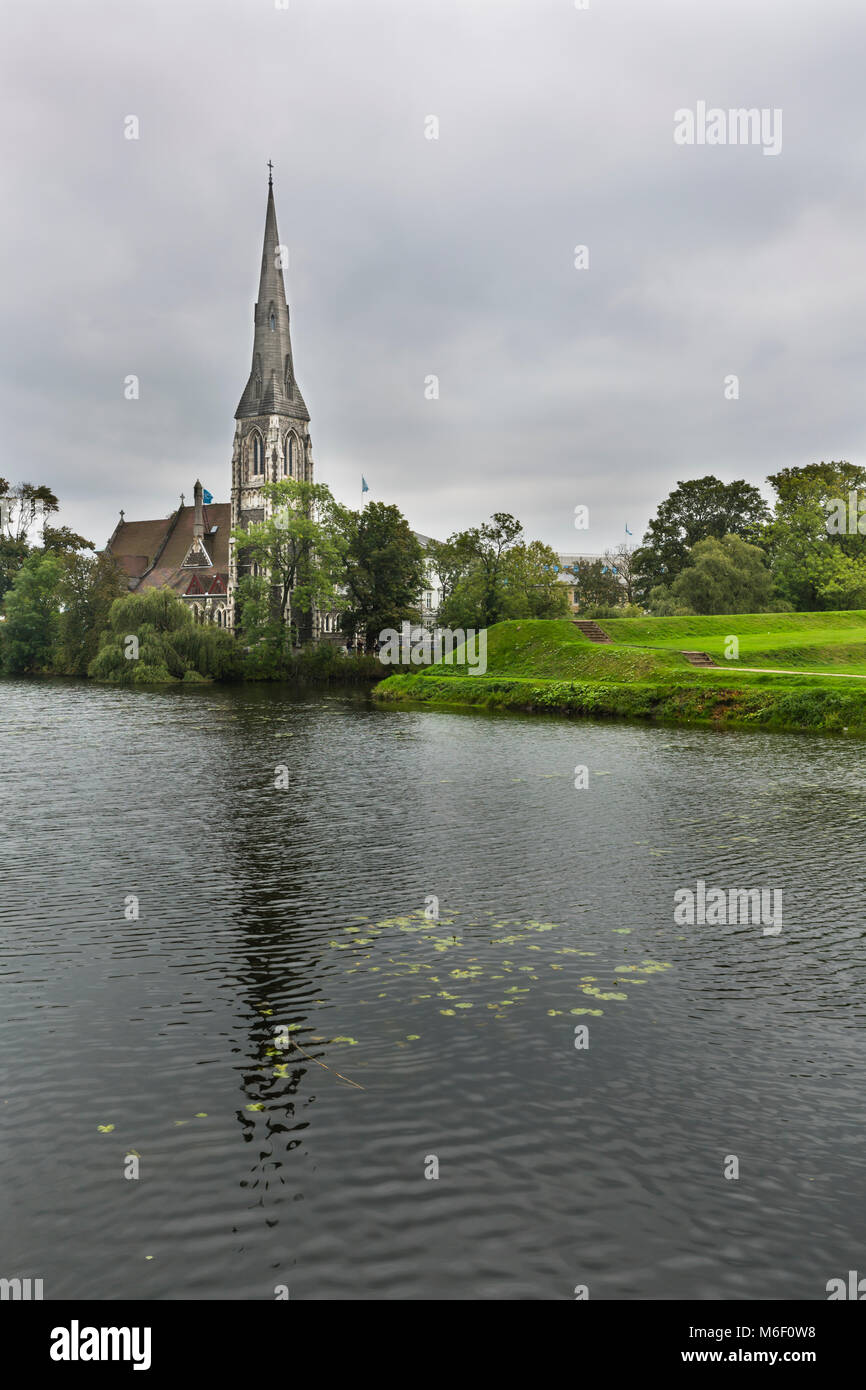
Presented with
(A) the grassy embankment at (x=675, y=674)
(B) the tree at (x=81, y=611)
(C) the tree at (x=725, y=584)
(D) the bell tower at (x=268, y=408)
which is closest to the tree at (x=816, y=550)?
(C) the tree at (x=725, y=584)

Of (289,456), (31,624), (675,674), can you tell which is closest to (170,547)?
(289,456)

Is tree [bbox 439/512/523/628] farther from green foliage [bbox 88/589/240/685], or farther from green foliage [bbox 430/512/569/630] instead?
green foliage [bbox 88/589/240/685]

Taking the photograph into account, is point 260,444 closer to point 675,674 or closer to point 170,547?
point 170,547

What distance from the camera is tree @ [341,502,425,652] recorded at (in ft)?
328

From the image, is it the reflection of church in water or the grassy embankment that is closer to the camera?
the grassy embankment

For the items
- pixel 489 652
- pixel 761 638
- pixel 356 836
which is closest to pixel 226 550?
pixel 489 652

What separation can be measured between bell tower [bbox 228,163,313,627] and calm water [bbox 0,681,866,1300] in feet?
391

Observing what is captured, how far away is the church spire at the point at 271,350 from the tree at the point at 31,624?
48.0 meters

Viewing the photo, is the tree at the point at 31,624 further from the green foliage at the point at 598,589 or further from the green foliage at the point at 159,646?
the green foliage at the point at 598,589

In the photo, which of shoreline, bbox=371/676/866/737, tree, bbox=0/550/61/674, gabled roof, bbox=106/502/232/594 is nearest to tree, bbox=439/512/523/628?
shoreline, bbox=371/676/866/737
